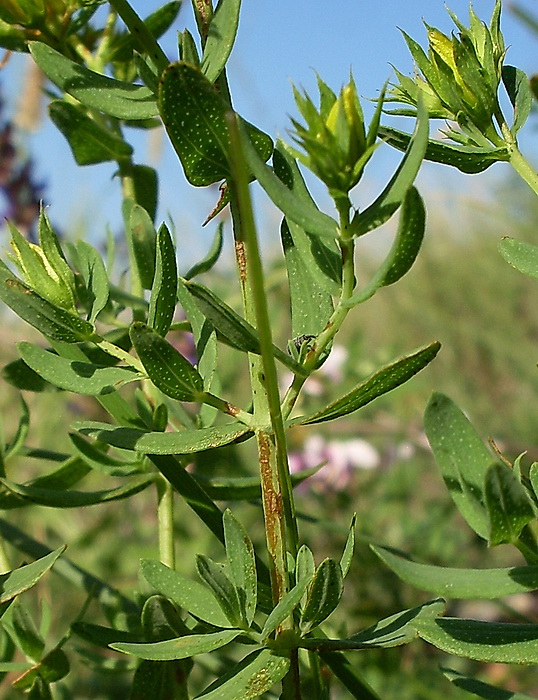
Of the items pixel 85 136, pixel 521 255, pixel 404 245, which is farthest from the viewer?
pixel 85 136

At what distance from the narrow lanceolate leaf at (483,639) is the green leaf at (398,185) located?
17cm

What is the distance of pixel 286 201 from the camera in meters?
0.33

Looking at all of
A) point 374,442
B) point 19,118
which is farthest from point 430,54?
point 374,442

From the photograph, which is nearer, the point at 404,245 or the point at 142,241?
the point at 404,245

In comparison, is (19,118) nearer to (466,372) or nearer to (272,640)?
(272,640)

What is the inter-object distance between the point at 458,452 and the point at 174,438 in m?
0.14

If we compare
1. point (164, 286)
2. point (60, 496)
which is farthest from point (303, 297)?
point (60, 496)

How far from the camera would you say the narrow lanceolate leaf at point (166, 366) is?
1.17ft

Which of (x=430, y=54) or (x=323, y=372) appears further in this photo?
(x=323, y=372)

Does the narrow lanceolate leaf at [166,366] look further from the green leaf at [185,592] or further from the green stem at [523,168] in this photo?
the green stem at [523,168]

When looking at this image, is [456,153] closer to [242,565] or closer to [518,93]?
[518,93]

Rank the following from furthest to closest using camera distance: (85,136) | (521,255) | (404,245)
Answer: (85,136), (521,255), (404,245)

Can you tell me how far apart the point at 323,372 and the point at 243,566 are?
1360mm

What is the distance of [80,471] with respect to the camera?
0.52 metres
